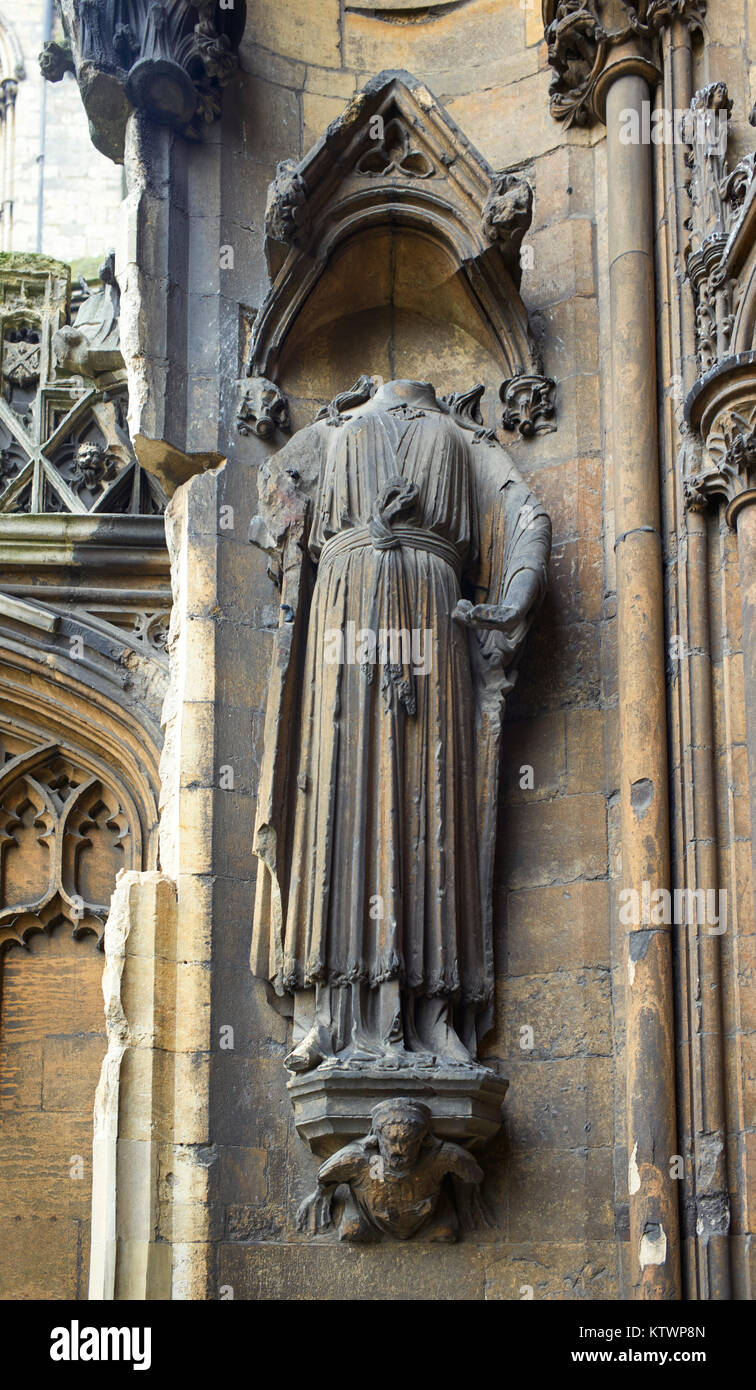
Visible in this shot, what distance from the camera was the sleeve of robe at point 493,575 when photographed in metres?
7.45

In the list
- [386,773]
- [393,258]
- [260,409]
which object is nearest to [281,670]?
[386,773]

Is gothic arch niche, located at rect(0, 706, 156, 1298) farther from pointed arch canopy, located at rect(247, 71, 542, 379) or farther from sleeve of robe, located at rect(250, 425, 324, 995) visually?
pointed arch canopy, located at rect(247, 71, 542, 379)

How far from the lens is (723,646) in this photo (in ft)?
24.1

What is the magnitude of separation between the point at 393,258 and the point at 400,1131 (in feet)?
12.0

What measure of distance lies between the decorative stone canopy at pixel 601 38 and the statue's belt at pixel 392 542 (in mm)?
2124

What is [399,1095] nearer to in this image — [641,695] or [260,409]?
[641,695]

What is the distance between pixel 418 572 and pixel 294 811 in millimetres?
965

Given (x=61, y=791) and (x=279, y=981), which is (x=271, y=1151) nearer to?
(x=279, y=981)

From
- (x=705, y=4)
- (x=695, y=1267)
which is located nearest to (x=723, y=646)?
(x=695, y=1267)

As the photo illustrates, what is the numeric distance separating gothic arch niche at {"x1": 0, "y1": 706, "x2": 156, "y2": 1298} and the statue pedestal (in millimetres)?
2247

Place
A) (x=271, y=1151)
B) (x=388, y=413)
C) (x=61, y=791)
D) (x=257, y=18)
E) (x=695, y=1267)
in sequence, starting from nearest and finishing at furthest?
1. (x=695, y=1267)
2. (x=271, y=1151)
3. (x=388, y=413)
4. (x=257, y=18)
5. (x=61, y=791)

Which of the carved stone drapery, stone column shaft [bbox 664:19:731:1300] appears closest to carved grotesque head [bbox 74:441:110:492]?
the carved stone drapery

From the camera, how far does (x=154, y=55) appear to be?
8.37 metres

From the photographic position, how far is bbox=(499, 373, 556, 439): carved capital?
8.20 meters
